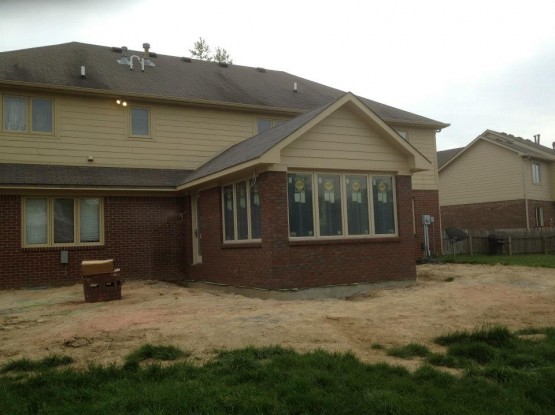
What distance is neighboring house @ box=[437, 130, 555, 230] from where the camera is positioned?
30500 mm

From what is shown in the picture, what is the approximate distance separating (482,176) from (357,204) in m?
22.6

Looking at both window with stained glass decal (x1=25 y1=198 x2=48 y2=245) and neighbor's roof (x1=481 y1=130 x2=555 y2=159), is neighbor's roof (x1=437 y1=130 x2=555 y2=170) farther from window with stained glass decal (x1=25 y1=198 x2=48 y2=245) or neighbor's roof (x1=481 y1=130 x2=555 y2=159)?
window with stained glass decal (x1=25 y1=198 x2=48 y2=245)

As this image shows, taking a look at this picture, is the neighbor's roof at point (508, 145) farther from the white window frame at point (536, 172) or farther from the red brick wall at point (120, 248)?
the red brick wall at point (120, 248)

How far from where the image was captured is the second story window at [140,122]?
1692 centimetres

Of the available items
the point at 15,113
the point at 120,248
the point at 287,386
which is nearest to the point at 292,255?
the point at 120,248

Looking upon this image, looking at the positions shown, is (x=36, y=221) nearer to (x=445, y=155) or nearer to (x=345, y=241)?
(x=345, y=241)

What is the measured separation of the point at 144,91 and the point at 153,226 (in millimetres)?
4348

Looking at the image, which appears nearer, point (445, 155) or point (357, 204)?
point (357, 204)

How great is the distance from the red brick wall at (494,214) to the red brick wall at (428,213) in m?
11.3

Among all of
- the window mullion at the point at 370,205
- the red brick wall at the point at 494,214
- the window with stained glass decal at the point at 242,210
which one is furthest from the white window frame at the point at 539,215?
the window with stained glass decal at the point at 242,210

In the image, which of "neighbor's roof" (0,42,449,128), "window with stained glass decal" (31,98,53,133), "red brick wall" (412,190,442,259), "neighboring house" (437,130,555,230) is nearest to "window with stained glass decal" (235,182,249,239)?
"neighbor's roof" (0,42,449,128)

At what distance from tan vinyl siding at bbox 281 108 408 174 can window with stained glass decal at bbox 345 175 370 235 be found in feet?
1.06

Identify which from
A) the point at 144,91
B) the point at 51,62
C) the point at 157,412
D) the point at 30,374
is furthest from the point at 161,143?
the point at 157,412

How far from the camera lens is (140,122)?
1703 cm
